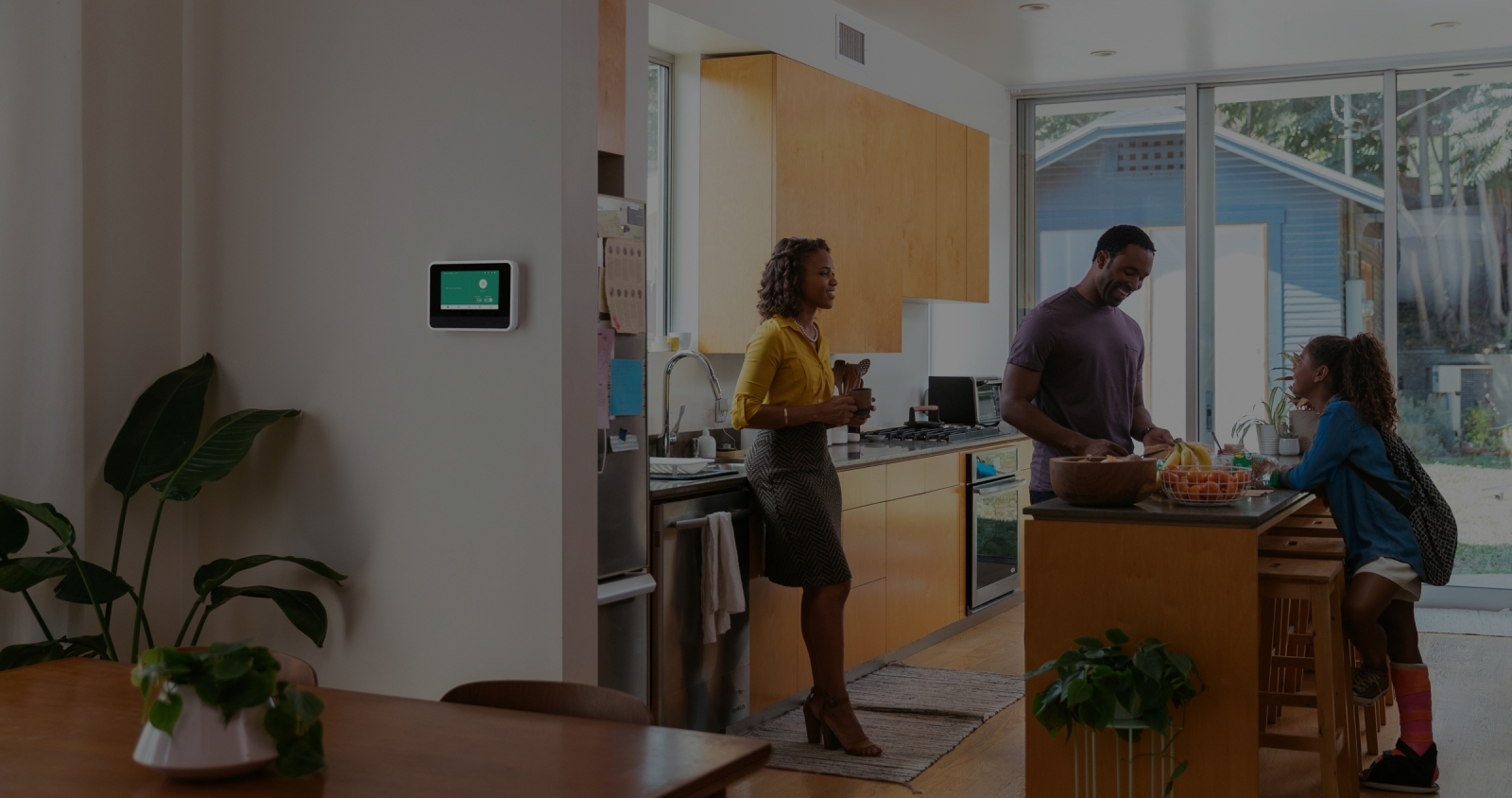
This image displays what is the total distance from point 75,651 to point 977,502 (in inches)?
158

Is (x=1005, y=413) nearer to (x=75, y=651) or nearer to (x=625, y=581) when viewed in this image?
(x=625, y=581)

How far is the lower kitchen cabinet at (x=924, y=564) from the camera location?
17.3 feet

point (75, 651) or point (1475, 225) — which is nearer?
point (75, 651)

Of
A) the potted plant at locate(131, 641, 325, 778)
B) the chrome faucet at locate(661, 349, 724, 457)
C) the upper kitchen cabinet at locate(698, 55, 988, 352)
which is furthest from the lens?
the upper kitchen cabinet at locate(698, 55, 988, 352)

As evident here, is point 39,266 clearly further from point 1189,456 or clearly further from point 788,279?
point 1189,456

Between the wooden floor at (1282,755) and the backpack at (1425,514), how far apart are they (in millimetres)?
672

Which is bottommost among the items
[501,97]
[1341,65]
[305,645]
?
[305,645]

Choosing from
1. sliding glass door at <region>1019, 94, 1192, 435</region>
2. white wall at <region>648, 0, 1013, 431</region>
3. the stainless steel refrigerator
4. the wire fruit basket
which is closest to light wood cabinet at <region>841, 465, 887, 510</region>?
white wall at <region>648, 0, 1013, 431</region>

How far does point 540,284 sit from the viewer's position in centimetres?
264

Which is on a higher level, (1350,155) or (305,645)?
(1350,155)

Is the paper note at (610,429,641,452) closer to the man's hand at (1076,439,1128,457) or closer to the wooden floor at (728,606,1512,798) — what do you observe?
the wooden floor at (728,606,1512,798)

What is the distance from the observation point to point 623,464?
362 cm

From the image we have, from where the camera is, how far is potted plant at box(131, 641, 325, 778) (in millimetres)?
1462

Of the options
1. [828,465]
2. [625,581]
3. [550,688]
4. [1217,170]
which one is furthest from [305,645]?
[1217,170]
